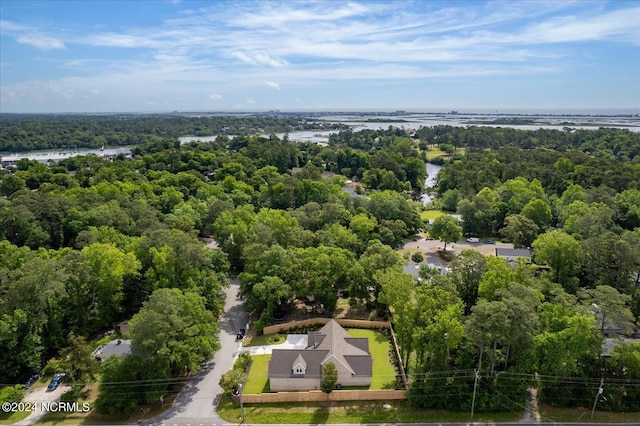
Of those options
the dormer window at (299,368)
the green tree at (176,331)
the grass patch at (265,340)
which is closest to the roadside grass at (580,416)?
the dormer window at (299,368)

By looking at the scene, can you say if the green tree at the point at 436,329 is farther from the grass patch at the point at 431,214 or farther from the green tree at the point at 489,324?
the grass patch at the point at 431,214

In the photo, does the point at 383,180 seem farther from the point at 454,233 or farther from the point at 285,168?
the point at 454,233

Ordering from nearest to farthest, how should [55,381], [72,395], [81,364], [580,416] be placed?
1. [580,416]
2. [72,395]
3. [81,364]
4. [55,381]

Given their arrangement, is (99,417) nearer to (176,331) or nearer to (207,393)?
(207,393)

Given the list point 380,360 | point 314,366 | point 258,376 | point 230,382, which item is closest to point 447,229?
point 380,360

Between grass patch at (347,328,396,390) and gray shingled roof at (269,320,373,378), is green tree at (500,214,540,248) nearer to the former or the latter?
grass patch at (347,328,396,390)

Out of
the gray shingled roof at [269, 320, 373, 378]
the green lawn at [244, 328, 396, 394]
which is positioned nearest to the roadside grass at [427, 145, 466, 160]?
the green lawn at [244, 328, 396, 394]
